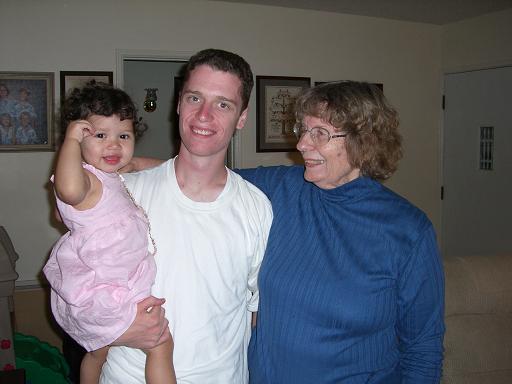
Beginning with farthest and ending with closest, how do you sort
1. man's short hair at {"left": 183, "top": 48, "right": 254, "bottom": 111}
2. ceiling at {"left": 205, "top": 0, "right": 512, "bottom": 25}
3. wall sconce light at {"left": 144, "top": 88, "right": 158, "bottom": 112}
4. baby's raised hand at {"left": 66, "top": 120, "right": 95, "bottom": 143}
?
wall sconce light at {"left": 144, "top": 88, "right": 158, "bottom": 112}
ceiling at {"left": 205, "top": 0, "right": 512, "bottom": 25}
man's short hair at {"left": 183, "top": 48, "right": 254, "bottom": 111}
baby's raised hand at {"left": 66, "top": 120, "right": 95, "bottom": 143}

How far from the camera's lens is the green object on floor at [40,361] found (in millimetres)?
2855

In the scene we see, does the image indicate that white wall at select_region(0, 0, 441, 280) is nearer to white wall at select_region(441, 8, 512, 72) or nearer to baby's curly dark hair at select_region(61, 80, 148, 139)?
white wall at select_region(441, 8, 512, 72)

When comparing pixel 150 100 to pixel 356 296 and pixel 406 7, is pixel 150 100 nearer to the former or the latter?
pixel 406 7

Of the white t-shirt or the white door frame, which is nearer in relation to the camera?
the white t-shirt

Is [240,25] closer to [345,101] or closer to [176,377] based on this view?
[345,101]

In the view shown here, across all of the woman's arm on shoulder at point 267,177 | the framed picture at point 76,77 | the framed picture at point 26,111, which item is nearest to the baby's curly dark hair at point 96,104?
the woman's arm on shoulder at point 267,177

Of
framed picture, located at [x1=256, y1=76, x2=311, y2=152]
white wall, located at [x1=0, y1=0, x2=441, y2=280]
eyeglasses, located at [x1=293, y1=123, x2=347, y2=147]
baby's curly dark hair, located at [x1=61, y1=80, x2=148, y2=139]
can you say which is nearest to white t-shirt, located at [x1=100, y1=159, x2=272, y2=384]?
baby's curly dark hair, located at [x1=61, y1=80, x2=148, y2=139]

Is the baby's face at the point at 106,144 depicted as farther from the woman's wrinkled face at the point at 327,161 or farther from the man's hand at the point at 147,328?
the woman's wrinkled face at the point at 327,161

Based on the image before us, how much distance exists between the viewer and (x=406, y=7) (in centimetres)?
448

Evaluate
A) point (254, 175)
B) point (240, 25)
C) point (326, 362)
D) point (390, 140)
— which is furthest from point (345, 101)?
point (240, 25)

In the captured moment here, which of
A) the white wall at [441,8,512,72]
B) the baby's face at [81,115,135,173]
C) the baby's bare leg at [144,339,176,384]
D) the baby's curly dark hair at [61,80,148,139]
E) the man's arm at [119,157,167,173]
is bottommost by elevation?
the baby's bare leg at [144,339,176,384]

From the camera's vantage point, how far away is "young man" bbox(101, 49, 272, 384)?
1336 millimetres

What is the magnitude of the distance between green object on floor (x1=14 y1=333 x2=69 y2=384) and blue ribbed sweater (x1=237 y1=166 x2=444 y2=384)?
1997 mm

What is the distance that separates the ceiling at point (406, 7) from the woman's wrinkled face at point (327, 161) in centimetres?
317
